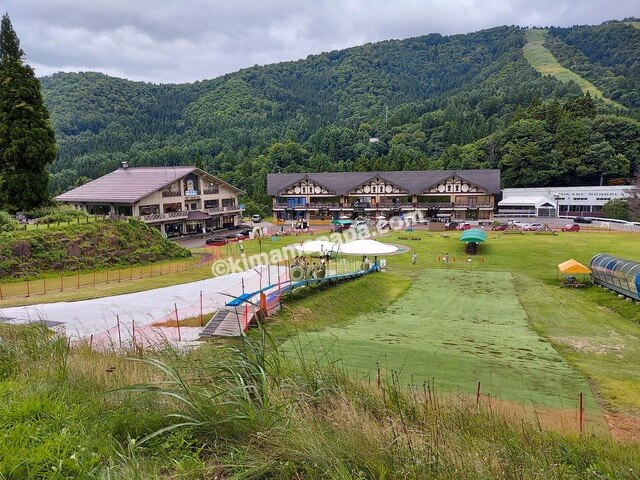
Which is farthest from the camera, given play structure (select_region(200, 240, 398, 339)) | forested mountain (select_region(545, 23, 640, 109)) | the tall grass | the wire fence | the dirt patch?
forested mountain (select_region(545, 23, 640, 109))

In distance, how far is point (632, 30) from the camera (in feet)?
651

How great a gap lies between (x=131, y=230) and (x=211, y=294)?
15.9 metres

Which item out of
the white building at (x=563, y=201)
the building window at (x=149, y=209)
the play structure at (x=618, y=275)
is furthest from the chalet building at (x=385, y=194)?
the play structure at (x=618, y=275)

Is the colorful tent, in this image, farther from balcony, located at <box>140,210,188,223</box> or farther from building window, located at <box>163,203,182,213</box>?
building window, located at <box>163,203,182,213</box>

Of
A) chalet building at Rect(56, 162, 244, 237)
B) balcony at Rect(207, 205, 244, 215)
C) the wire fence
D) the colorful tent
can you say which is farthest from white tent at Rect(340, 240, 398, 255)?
balcony at Rect(207, 205, 244, 215)

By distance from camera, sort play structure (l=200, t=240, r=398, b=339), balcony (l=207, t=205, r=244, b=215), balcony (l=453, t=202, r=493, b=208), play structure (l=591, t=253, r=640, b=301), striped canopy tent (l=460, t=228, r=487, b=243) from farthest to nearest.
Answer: balcony (l=453, t=202, r=493, b=208) → balcony (l=207, t=205, r=244, b=215) → striped canopy tent (l=460, t=228, r=487, b=243) → play structure (l=591, t=253, r=640, b=301) → play structure (l=200, t=240, r=398, b=339)

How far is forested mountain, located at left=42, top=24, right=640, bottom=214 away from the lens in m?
74.6

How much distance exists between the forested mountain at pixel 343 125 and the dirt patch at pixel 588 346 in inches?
2330

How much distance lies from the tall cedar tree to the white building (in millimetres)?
56997

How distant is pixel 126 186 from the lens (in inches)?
1933

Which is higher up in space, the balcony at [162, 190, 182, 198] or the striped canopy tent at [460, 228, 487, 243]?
the balcony at [162, 190, 182, 198]

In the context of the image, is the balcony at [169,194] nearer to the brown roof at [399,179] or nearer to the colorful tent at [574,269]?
the brown roof at [399,179]

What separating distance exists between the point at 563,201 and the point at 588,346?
57.0 metres

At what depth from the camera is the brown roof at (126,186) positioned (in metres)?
46.8
